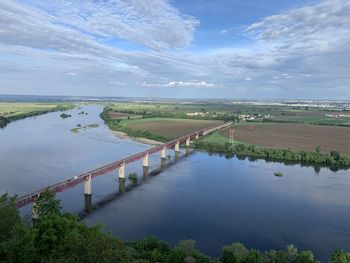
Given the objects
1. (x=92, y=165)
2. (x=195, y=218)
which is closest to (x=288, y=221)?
(x=195, y=218)

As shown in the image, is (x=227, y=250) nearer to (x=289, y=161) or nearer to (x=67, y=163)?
(x=67, y=163)

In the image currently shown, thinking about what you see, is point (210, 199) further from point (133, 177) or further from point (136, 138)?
point (136, 138)

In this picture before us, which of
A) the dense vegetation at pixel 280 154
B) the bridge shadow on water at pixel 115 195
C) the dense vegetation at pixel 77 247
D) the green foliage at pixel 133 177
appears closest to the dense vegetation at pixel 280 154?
the dense vegetation at pixel 280 154

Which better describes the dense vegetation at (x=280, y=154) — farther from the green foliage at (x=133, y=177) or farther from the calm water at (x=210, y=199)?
the green foliage at (x=133, y=177)

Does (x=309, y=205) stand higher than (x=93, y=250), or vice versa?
(x=93, y=250)

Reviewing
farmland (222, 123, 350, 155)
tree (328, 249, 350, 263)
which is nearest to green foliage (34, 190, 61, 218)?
tree (328, 249, 350, 263)

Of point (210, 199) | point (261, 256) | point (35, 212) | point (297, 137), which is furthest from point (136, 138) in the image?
point (261, 256)
